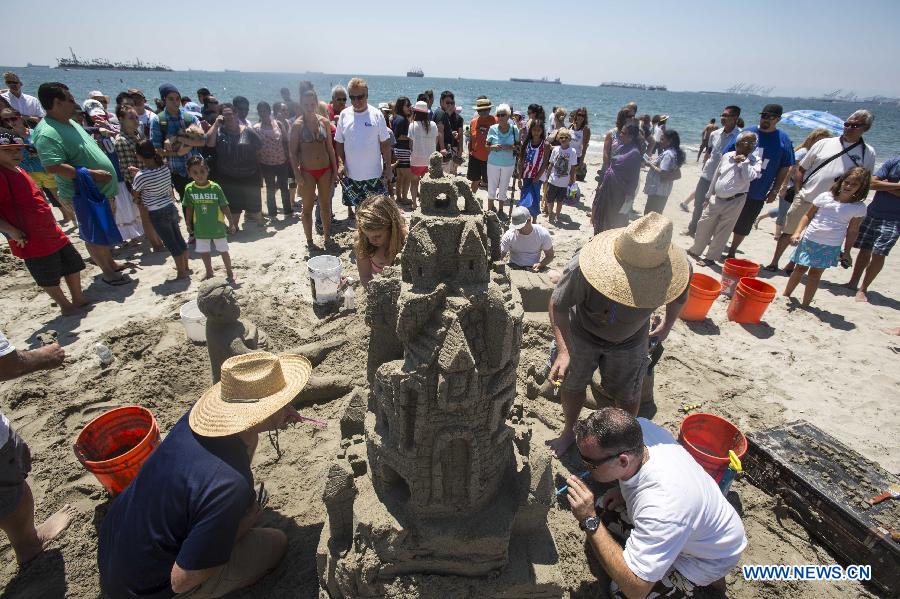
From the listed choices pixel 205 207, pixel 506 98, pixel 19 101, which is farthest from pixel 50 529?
pixel 506 98

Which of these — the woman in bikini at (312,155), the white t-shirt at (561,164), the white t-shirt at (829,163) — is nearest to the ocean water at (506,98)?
the woman in bikini at (312,155)

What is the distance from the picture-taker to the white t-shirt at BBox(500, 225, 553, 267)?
594 cm

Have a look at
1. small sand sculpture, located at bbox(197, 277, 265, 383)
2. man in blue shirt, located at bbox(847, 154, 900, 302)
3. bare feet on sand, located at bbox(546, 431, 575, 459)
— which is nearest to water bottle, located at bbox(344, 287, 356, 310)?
small sand sculpture, located at bbox(197, 277, 265, 383)

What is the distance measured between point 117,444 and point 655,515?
404 cm

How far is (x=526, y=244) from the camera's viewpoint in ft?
19.7

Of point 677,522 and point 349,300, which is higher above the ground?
point 677,522

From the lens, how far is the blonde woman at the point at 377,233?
3.42 m

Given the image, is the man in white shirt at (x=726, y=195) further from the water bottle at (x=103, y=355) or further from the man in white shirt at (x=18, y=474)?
the water bottle at (x=103, y=355)

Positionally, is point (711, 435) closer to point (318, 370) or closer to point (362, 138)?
point (318, 370)

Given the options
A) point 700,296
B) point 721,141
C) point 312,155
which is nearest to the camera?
point 700,296

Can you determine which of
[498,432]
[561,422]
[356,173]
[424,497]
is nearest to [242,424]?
[424,497]

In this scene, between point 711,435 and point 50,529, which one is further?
point 711,435

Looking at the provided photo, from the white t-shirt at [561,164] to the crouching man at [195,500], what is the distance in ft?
24.9

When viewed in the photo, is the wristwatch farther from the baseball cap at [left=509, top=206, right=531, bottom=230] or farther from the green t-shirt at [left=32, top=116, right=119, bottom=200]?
the green t-shirt at [left=32, top=116, right=119, bottom=200]
